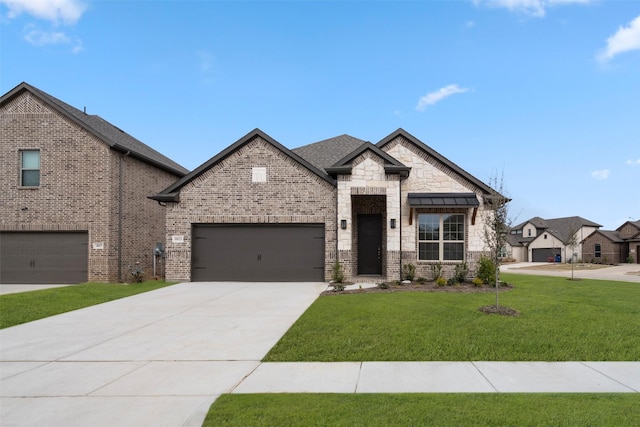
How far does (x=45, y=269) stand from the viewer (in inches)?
653

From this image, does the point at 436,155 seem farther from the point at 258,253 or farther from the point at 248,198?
the point at 258,253

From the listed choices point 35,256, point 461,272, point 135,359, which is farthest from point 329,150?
point 135,359

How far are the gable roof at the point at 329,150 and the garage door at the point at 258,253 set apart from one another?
446 centimetres

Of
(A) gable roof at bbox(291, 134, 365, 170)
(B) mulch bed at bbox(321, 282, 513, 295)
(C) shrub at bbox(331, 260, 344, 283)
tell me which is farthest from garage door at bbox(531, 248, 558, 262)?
(C) shrub at bbox(331, 260, 344, 283)

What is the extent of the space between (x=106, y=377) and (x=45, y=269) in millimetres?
13887

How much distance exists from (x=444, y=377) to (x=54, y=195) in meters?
17.0

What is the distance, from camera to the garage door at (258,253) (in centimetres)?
1608

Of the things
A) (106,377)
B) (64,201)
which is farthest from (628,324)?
(64,201)

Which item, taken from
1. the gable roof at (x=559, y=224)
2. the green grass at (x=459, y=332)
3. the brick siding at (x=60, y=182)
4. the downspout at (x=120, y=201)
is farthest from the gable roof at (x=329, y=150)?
the gable roof at (x=559, y=224)

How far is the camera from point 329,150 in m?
21.0

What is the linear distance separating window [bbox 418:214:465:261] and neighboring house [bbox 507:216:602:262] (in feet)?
126

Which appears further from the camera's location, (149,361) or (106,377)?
(149,361)

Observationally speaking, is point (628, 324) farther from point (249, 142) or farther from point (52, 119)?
point (52, 119)

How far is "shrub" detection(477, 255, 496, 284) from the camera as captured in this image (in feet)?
47.4
